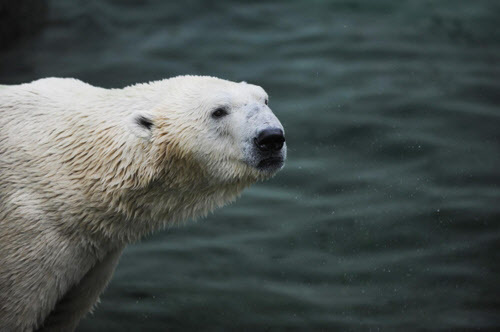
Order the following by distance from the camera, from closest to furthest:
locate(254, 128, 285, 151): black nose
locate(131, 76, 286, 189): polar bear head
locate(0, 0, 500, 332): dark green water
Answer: locate(254, 128, 285, 151): black nose < locate(131, 76, 286, 189): polar bear head < locate(0, 0, 500, 332): dark green water

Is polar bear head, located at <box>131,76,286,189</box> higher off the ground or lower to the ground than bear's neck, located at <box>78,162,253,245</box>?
higher

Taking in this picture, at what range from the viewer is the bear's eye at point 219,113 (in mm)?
4336

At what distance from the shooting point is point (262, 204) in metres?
7.45

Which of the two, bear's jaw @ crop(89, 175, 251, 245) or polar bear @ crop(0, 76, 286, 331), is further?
bear's jaw @ crop(89, 175, 251, 245)

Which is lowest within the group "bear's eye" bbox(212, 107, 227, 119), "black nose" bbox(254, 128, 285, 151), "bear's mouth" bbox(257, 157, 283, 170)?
"bear's mouth" bbox(257, 157, 283, 170)

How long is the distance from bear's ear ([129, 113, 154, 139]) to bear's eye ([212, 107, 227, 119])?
0.39 meters

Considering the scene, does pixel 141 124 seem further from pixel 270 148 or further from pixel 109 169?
pixel 270 148

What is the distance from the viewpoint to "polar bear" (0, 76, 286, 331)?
4.29 m

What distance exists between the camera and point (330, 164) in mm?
7688

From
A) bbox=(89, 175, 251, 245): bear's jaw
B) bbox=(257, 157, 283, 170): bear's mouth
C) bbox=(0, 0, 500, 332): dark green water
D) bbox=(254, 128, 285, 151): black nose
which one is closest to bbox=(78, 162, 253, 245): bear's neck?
bbox=(89, 175, 251, 245): bear's jaw

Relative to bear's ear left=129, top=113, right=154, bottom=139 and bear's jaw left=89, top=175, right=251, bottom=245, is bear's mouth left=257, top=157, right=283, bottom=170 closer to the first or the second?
bear's jaw left=89, top=175, right=251, bottom=245

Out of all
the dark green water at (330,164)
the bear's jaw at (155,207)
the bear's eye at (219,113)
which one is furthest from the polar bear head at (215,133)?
the dark green water at (330,164)

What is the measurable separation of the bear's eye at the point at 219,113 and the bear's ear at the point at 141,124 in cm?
39

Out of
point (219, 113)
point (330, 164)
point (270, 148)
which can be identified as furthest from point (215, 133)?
point (330, 164)
